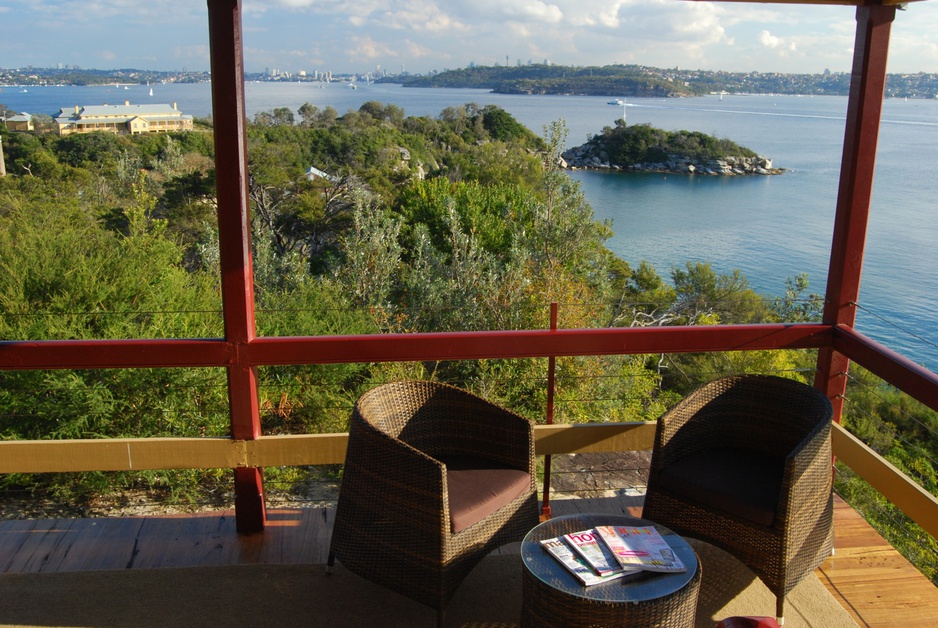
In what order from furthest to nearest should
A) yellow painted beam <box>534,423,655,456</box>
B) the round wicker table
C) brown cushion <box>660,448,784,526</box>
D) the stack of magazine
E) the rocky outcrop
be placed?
the rocky outcrop < yellow painted beam <box>534,423,655,456</box> < brown cushion <box>660,448,784,526</box> < the stack of magazine < the round wicker table

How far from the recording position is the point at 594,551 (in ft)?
6.40

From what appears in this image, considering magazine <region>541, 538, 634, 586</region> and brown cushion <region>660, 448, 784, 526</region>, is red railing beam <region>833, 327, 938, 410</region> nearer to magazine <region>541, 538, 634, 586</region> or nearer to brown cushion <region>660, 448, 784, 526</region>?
brown cushion <region>660, 448, 784, 526</region>

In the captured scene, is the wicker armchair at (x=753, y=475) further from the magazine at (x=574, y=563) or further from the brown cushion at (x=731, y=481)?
the magazine at (x=574, y=563)

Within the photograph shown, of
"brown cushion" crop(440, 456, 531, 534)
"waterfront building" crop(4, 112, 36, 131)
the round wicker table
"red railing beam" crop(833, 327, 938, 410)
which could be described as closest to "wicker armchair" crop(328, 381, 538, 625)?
"brown cushion" crop(440, 456, 531, 534)

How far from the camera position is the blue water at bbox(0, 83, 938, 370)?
20.7 meters

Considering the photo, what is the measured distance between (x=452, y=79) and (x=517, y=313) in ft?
31.3

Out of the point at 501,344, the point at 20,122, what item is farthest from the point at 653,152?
the point at 501,344

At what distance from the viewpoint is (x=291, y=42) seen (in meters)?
6.96

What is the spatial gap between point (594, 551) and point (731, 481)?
2.31 feet

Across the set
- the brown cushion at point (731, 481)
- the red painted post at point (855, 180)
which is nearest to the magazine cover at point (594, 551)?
the brown cushion at point (731, 481)

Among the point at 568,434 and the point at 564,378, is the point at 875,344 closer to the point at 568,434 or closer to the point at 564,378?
the point at 568,434

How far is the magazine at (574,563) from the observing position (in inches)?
72.5

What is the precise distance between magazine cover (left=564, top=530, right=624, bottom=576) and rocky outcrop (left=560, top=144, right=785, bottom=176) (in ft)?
67.7

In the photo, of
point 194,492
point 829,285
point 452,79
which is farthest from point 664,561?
point 452,79
